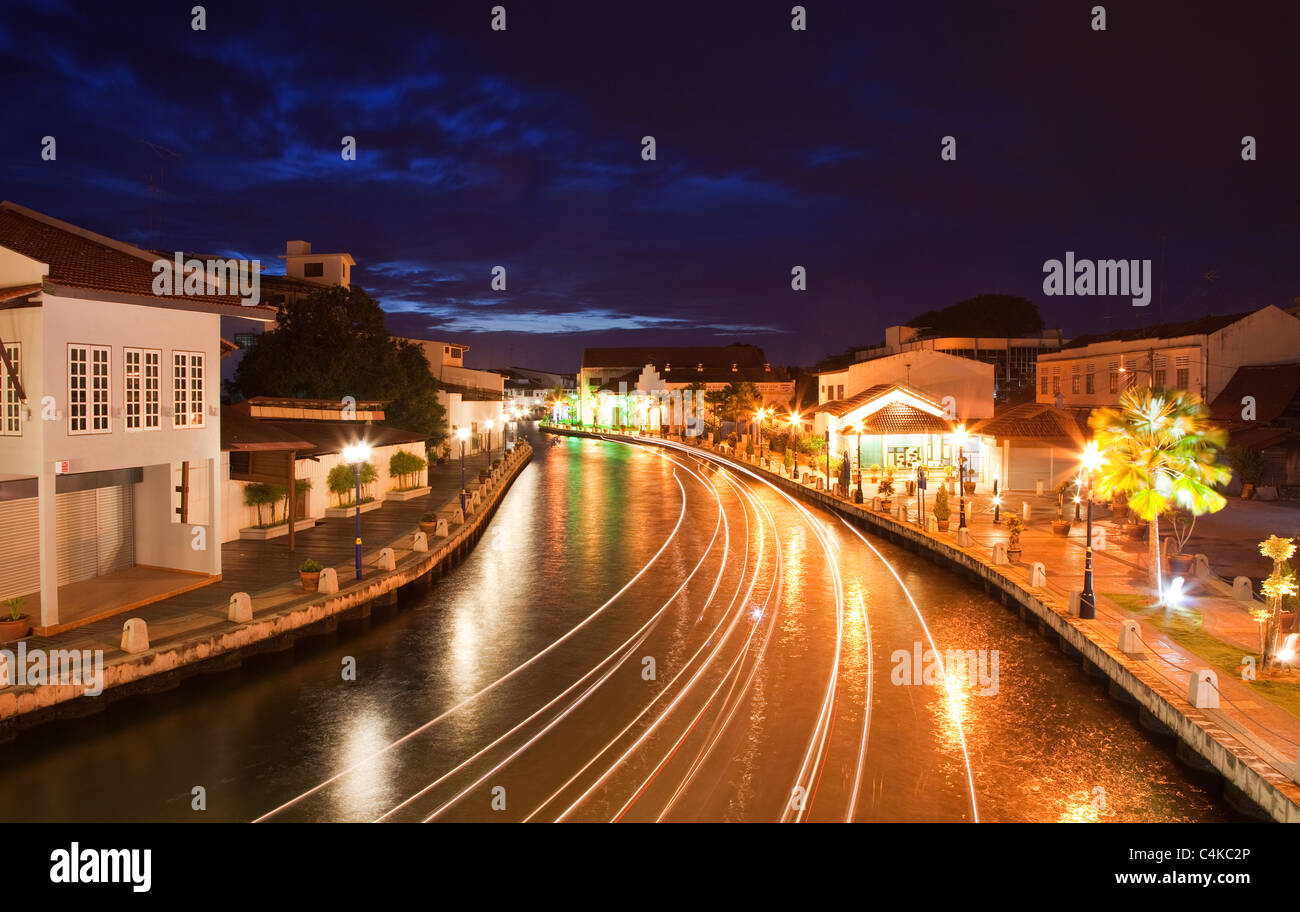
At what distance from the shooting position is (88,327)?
1711cm

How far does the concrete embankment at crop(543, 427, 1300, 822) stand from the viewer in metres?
10.6

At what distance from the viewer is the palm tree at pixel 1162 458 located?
18875mm

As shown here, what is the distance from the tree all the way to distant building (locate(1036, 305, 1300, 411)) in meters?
35.6

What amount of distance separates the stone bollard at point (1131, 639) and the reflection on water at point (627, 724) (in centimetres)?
107

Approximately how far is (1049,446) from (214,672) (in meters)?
33.4

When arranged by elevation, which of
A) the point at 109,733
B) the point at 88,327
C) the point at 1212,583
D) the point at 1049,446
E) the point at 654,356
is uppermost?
the point at 654,356

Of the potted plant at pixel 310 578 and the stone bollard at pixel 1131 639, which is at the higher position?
the potted plant at pixel 310 578

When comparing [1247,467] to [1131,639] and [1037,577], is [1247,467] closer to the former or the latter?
[1037,577]

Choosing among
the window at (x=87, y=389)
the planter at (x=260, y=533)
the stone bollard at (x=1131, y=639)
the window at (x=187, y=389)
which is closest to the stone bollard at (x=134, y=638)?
the window at (x=87, y=389)

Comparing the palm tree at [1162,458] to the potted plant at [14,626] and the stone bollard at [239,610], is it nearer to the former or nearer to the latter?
the stone bollard at [239,610]
